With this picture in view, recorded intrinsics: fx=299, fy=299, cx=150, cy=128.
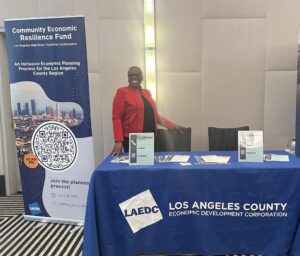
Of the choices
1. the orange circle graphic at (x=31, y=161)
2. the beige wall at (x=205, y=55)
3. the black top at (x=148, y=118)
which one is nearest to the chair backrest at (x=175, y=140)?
the black top at (x=148, y=118)

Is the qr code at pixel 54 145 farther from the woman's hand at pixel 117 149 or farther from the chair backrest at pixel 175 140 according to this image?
the chair backrest at pixel 175 140

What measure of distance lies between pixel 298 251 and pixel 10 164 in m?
3.25

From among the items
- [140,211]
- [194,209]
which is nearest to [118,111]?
[140,211]

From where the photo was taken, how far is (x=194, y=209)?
2070 mm

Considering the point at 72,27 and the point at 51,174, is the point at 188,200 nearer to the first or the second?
the point at 51,174

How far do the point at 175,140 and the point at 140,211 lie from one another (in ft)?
3.57

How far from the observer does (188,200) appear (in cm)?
206

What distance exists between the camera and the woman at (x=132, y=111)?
9.22 ft

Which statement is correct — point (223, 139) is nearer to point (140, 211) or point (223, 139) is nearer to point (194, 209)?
point (194, 209)

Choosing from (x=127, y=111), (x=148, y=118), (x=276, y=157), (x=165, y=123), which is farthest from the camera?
(x=165, y=123)

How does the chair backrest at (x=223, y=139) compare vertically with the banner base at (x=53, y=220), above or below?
above

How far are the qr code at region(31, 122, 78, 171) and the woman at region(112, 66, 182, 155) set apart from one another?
423mm

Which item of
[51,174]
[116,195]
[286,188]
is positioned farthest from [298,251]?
[51,174]

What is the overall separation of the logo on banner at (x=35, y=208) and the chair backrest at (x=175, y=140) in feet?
4.18
